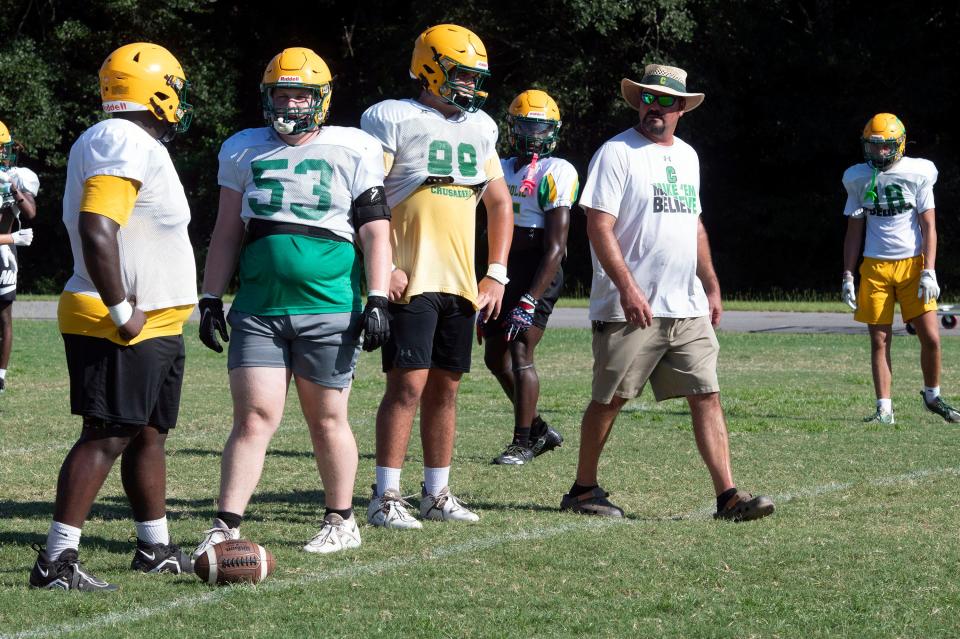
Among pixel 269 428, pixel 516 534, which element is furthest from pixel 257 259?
pixel 516 534

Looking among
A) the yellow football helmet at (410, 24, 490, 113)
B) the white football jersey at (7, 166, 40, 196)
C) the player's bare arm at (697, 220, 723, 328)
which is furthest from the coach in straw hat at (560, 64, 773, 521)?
the white football jersey at (7, 166, 40, 196)

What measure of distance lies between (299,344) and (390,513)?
1.13 meters

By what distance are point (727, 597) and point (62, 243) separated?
36001mm

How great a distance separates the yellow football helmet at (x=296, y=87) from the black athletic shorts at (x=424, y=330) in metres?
1.07

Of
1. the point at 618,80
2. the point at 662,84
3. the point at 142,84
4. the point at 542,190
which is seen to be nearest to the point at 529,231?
the point at 542,190

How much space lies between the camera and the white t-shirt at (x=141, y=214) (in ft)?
16.6

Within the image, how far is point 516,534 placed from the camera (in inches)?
243

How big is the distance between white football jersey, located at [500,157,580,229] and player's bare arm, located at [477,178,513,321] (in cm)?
193

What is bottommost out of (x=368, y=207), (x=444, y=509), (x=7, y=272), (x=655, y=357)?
(x=444, y=509)

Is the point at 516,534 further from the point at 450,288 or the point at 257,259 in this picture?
the point at 257,259

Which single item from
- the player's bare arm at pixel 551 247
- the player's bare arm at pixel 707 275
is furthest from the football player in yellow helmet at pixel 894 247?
the player's bare arm at pixel 707 275

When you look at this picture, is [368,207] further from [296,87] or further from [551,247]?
[551,247]

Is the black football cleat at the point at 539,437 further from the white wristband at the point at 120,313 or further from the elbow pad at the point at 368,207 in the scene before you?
the white wristband at the point at 120,313

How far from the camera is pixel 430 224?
642cm
